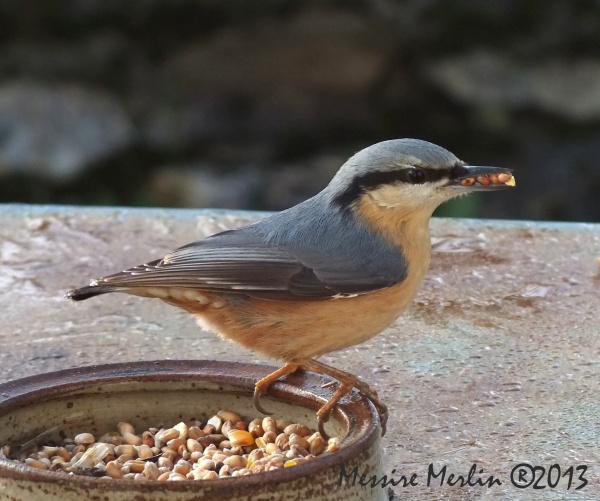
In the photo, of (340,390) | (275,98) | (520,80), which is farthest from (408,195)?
(275,98)

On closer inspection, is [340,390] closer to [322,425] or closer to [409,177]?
[322,425]

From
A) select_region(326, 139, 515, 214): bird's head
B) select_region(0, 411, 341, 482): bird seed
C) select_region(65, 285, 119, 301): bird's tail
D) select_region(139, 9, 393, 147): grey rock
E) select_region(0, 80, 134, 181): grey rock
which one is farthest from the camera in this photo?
select_region(139, 9, 393, 147): grey rock

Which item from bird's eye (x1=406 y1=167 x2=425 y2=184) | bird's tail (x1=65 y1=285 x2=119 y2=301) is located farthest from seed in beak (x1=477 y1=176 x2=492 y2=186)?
bird's tail (x1=65 y1=285 x2=119 y2=301)

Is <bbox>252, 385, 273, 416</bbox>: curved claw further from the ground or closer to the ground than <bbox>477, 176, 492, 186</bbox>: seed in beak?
closer to the ground

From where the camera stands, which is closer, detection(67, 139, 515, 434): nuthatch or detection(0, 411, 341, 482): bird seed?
detection(0, 411, 341, 482): bird seed

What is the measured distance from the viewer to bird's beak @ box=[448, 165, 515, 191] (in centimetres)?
280

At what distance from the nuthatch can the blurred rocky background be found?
12.9 ft

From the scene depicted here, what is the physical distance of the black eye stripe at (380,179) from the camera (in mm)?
2785

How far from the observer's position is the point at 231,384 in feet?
8.04

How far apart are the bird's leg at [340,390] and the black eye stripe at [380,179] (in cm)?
42

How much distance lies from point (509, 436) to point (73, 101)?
4.72 meters

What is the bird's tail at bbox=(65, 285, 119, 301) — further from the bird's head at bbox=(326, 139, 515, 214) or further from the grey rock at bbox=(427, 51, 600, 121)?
the grey rock at bbox=(427, 51, 600, 121)

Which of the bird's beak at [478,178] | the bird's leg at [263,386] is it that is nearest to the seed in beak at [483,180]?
the bird's beak at [478,178]

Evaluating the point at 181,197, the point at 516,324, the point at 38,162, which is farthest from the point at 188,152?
the point at 516,324
